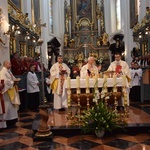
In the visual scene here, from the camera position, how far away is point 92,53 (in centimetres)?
2448

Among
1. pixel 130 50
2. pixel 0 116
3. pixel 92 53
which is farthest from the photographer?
pixel 92 53

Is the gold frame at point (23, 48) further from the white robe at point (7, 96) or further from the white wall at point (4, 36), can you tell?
the white robe at point (7, 96)

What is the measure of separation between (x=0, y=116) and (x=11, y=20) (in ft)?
19.3

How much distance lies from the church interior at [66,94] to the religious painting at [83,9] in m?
5.90

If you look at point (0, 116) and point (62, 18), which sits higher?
point (62, 18)

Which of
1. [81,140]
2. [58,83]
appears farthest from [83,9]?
[81,140]

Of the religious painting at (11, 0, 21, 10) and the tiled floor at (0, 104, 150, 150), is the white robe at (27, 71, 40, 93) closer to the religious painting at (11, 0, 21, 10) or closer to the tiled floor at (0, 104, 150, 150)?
the tiled floor at (0, 104, 150, 150)

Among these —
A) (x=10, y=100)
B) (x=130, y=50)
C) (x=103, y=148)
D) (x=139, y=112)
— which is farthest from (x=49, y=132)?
(x=130, y=50)

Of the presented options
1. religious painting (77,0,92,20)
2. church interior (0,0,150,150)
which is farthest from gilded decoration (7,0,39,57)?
religious painting (77,0,92,20)

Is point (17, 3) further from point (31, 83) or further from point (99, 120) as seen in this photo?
point (99, 120)

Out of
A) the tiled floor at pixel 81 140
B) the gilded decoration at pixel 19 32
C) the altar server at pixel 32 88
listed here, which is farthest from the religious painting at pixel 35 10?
the tiled floor at pixel 81 140

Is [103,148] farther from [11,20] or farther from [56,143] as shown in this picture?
[11,20]

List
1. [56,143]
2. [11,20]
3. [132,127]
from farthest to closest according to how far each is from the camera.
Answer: [11,20]
[132,127]
[56,143]

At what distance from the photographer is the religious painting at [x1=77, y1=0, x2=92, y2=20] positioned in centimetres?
2619
